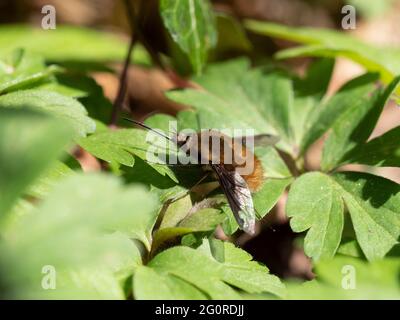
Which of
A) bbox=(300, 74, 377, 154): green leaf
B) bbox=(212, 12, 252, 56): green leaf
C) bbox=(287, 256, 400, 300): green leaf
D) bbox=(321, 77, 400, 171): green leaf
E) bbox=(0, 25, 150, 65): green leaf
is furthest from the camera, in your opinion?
bbox=(0, 25, 150, 65): green leaf

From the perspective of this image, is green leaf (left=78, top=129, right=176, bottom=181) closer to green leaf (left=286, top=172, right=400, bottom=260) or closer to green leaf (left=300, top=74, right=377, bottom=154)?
green leaf (left=286, top=172, right=400, bottom=260)

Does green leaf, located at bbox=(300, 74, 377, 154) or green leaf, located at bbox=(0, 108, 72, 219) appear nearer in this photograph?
green leaf, located at bbox=(0, 108, 72, 219)

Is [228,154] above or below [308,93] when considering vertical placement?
below

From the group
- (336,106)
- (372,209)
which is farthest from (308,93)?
(372,209)

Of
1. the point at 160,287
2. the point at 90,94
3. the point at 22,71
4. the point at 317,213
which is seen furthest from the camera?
the point at 90,94

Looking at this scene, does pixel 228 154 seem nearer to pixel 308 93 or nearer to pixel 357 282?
pixel 357 282

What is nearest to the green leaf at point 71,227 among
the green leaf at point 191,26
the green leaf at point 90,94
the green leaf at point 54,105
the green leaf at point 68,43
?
the green leaf at point 54,105

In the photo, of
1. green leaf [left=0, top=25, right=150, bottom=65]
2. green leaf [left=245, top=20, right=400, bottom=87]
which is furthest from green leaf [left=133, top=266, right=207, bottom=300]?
green leaf [left=0, top=25, right=150, bottom=65]
